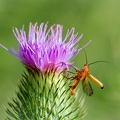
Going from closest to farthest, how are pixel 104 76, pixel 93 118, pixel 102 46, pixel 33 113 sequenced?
pixel 33 113 < pixel 104 76 < pixel 93 118 < pixel 102 46

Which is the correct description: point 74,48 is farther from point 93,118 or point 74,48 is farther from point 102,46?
point 102,46

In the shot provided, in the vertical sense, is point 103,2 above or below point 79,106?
above

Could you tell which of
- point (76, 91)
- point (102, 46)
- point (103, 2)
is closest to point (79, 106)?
point (76, 91)

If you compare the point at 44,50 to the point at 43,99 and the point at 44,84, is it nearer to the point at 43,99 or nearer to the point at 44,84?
the point at 44,84

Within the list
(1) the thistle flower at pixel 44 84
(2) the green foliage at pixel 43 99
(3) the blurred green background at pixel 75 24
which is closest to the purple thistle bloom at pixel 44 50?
(1) the thistle flower at pixel 44 84

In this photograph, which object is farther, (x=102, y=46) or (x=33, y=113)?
(x=102, y=46)

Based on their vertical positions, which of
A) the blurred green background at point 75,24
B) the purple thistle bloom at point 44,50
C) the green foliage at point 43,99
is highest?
the blurred green background at point 75,24

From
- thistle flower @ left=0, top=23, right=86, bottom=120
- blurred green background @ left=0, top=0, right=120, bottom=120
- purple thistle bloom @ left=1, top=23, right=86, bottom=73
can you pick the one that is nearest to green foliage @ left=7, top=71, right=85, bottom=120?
thistle flower @ left=0, top=23, right=86, bottom=120

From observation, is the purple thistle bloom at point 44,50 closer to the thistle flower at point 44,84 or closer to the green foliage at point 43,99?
the thistle flower at point 44,84
